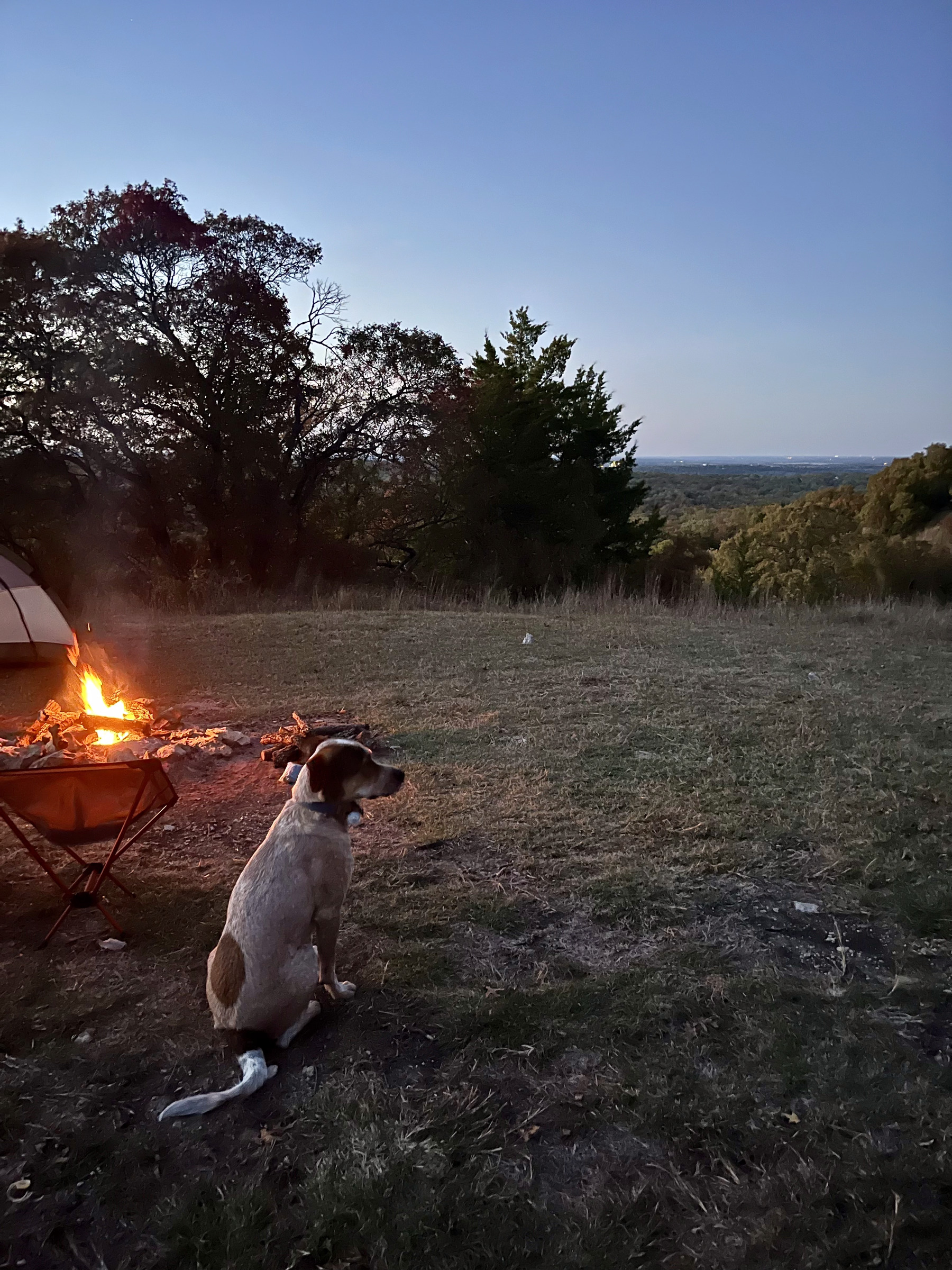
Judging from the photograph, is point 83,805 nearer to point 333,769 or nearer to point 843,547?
point 333,769

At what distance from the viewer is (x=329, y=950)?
249 cm

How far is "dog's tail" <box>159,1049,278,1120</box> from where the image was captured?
2045 millimetres

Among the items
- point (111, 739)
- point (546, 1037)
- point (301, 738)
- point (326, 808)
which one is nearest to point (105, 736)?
point (111, 739)

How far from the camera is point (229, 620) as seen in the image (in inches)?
355

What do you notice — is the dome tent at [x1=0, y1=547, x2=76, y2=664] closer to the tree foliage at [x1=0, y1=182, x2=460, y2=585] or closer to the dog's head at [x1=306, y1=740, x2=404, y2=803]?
the dog's head at [x1=306, y1=740, x2=404, y2=803]

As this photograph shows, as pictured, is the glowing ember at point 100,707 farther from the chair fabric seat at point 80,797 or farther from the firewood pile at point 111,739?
the chair fabric seat at point 80,797

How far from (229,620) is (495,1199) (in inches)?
310

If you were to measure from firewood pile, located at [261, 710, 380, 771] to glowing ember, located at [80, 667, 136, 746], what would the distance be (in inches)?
32.8

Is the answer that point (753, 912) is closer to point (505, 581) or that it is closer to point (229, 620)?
point (229, 620)

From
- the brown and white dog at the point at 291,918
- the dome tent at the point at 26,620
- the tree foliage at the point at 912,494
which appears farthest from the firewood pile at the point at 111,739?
the tree foliage at the point at 912,494

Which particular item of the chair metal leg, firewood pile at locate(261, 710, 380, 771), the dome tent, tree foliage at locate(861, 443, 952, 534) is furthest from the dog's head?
tree foliage at locate(861, 443, 952, 534)

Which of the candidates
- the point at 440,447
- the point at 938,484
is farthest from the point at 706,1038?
the point at 938,484

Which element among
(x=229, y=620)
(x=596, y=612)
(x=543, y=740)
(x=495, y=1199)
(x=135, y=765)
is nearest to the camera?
(x=495, y=1199)

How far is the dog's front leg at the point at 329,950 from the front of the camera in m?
2.47
